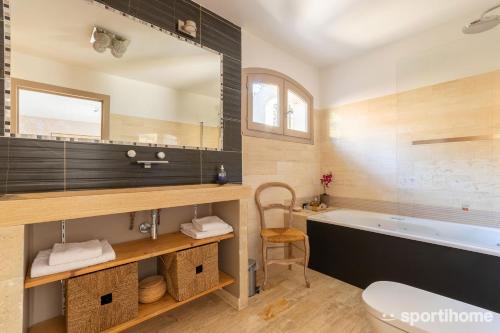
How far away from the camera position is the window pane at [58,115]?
1.38 m

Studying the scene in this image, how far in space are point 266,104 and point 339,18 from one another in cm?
112

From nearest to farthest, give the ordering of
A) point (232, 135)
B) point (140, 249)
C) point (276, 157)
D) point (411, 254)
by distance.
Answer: point (140, 249) < point (411, 254) < point (232, 135) < point (276, 157)

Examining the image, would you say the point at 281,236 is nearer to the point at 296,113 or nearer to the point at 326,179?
the point at 326,179

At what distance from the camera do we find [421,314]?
1182 millimetres

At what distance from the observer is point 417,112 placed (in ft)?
8.53

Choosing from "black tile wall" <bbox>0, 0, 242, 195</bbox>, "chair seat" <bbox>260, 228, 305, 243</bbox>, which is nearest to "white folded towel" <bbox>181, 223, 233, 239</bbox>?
"black tile wall" <bbox>0, 0, 242, 195</bbox>

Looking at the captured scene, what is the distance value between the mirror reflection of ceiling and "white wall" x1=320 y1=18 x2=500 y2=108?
1.95m

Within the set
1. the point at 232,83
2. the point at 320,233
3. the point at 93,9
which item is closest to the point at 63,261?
the point at 93,9

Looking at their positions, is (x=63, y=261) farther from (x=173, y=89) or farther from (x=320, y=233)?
(x=320, y=233)

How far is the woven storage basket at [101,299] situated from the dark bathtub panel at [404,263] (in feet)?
6.16

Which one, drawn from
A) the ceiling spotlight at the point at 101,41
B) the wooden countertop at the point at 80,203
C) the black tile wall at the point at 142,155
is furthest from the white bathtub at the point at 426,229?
the ceiling spotlight at the point at 101,41

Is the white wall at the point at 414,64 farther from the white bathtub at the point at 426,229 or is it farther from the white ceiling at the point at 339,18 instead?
the white bathtub at the point at 426,229

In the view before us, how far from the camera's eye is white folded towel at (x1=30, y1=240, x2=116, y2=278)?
1170mm

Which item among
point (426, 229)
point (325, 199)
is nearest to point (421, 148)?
point (426, 229)
